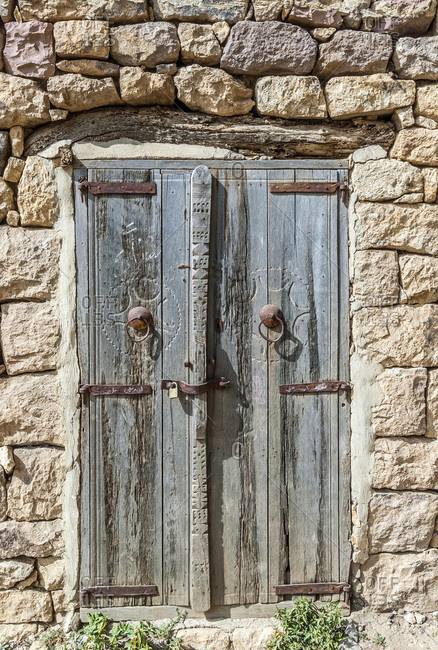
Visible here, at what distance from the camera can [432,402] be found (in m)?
2.14

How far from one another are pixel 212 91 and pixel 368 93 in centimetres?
→ 76

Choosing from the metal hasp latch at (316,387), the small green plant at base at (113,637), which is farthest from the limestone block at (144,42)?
the small green plant at base at (113,637)

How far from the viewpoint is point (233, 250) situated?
2.17m

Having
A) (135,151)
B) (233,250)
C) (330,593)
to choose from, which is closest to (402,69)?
(233,250)

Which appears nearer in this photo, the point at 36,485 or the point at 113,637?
the point at 113,637

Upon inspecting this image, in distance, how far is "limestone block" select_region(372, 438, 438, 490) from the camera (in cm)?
213

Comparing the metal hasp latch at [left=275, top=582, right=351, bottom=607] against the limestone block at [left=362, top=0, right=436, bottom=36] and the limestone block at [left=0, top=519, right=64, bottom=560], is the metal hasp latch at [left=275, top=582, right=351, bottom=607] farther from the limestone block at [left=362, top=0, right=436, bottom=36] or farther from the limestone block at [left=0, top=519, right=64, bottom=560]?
the limestone block at [left=362, top=0, right=436, bottom=36]

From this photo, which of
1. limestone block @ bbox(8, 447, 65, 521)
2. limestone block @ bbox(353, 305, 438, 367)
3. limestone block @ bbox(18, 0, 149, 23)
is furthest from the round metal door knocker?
limestone block @ bbox(18, 0, 149, 23)

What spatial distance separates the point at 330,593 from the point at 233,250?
1824mm

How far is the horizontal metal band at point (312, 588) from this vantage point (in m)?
2.18

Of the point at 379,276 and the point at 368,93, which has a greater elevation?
the point at 368,93

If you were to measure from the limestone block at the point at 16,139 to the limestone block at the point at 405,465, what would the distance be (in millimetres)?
2284

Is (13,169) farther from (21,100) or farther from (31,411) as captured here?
(31,411)

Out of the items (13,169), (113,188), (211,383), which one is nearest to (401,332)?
(211,383)
